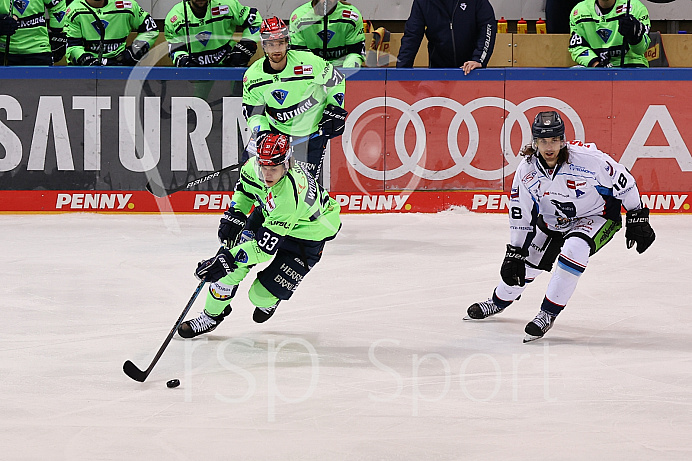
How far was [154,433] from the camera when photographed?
3699 mm

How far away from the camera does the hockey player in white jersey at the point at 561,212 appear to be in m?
5.22

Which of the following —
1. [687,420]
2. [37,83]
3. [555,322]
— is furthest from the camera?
[37,83]

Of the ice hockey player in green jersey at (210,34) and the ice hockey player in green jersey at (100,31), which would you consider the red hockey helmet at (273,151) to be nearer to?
the ice hockey player in green jersey at (210,34)

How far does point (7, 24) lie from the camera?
9.53m

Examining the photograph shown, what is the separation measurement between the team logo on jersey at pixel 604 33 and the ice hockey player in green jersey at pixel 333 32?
236 cm

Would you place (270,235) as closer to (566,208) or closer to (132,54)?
(566,208)

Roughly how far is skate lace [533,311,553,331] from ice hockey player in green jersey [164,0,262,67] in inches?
211

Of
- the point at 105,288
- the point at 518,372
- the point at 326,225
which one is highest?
the point at 326,225

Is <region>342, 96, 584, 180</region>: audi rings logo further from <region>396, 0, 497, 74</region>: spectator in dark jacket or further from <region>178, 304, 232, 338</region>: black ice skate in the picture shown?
<region>178, 304, 232, 338</region>: black ice skate

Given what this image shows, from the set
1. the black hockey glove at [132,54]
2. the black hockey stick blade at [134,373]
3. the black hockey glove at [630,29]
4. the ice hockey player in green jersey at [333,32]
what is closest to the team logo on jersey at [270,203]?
the black hockey stick blade at [134,373]

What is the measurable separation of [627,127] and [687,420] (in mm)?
5953

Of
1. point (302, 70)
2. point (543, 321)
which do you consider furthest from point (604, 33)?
point (543, 321)

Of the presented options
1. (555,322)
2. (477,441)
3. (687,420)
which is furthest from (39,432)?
(555,322)

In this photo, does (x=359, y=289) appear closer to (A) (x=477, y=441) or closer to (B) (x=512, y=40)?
(A) (x=477, y=441)
